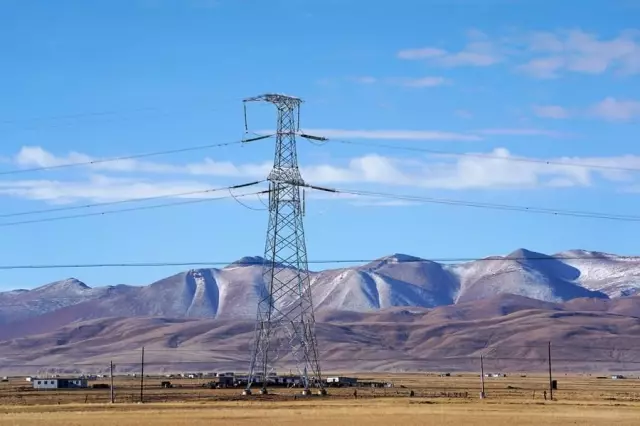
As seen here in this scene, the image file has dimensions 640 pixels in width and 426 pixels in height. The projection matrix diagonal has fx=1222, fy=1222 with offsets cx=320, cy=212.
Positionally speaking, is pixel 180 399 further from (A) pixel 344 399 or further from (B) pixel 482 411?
(B) pixel 482 411

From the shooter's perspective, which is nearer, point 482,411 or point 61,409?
point 482,411

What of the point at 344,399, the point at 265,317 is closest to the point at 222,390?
the point at 265,317

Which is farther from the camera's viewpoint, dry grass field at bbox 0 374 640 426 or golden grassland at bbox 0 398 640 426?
dry grass field at bbox 0 374 640 426

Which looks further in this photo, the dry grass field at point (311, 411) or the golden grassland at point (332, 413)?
the dry grass field at point (311, 411)

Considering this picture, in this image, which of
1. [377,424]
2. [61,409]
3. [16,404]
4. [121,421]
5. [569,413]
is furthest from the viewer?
[16,404]

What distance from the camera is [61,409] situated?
11456 cm

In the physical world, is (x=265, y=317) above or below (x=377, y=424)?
above

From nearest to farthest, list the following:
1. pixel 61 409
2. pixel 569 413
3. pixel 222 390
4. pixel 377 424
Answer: pixel 377 424 → pixel 569 413 → pixel 61 409 → pixel 222 390

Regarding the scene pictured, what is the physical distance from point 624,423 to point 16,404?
67.7 m

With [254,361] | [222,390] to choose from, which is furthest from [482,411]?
[222,390]

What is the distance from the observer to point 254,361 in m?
135

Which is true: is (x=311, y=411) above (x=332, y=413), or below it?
above

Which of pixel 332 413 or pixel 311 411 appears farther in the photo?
pixel 311 411

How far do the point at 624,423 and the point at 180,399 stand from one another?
193 feet
